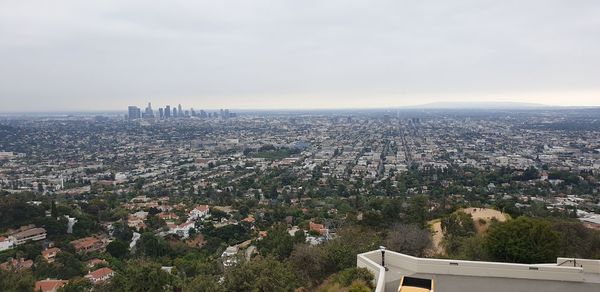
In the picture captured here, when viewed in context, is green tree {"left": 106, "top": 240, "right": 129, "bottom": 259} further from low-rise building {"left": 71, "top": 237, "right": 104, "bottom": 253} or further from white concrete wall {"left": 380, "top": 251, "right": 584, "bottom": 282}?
white concrete wall {"left": 380, "top": 251, "right": 584, "bottom": 282}

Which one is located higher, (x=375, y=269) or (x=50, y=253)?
(x=375, y=269)

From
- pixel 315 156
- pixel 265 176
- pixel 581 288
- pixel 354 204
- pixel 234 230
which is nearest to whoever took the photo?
pixel 581 288

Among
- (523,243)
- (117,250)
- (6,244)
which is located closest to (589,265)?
(523,243)

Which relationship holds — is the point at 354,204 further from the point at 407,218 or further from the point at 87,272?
the point at 87,272

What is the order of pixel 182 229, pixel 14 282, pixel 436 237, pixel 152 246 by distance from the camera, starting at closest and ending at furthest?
pixel 14 282
pixel 436 237
pixel 152 246
pixel 182 229

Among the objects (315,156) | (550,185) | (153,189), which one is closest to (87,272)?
(153,189)

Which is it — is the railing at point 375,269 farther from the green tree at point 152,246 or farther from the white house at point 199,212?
the white house at point 199,212

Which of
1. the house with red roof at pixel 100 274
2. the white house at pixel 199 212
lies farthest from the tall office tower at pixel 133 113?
the house with red roof at pixel 100 274

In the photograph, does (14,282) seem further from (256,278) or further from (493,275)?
(493,275)
